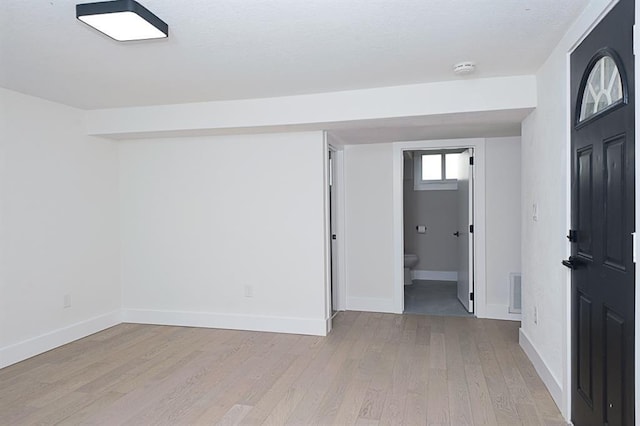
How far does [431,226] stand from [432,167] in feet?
3.03

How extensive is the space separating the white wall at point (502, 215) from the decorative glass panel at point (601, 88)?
2.52m

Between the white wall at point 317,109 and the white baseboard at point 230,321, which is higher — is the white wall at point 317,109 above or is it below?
above

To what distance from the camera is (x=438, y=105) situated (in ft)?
10.9

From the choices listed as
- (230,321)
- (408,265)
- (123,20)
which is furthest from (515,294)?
(123,20)

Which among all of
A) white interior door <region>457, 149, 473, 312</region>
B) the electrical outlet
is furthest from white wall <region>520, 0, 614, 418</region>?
the electrical outlet

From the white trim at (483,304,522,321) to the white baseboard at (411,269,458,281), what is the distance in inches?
79.9

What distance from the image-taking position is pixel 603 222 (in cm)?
192

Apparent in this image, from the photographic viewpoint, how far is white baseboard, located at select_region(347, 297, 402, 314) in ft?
16.2

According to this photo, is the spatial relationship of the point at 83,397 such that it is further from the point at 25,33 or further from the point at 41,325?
the point at 25,33

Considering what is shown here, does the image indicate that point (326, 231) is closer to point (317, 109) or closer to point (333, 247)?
point (333, 247)

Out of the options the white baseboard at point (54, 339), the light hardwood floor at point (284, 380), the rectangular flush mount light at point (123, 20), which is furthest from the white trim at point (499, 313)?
the rectangular flush mount light at point (123, 20)

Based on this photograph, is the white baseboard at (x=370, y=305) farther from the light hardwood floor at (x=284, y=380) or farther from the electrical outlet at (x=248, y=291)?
the electrical outlet at (x=248, y=291)

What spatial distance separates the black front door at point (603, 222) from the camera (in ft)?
5.52

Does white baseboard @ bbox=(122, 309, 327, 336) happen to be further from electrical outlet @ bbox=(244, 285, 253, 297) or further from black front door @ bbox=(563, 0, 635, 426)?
black front door @ bbox=(563, 0, 635, 426)
